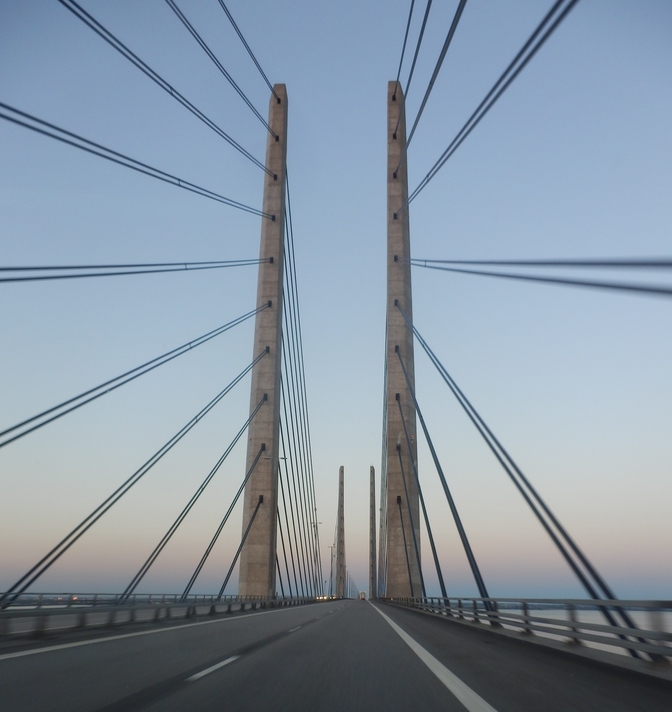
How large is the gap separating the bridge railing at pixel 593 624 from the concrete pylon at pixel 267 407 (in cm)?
1784

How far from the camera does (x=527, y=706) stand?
227 inches

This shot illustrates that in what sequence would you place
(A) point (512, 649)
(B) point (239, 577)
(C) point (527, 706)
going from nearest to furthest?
(C) point (527, 706) < (A) point (512, 649) < (B) point (239, 577)

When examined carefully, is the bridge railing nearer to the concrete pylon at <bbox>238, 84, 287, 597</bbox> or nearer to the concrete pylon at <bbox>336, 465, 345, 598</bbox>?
the concrete pylon at <bbox>238, 84, 287, 597</bbox>

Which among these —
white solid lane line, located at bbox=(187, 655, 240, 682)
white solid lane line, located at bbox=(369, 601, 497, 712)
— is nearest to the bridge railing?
white solid lane line, located at bbox=(369, 601, 497, 712)

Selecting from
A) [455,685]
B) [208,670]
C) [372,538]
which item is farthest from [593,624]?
[372,538]

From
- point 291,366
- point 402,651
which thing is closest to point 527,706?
point 402,651

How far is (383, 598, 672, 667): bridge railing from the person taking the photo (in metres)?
7.58

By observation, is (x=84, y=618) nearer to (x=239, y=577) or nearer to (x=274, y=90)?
(x=239, y=577)

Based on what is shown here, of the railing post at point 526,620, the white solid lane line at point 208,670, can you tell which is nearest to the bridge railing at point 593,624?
the railing post at point 526,620

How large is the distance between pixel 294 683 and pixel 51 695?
216 cm

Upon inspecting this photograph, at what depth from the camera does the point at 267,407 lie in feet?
114

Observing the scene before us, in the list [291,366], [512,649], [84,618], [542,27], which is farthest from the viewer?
[291,366]

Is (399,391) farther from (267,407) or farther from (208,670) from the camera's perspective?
(208,670)

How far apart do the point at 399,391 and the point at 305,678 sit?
28442 millimetres
